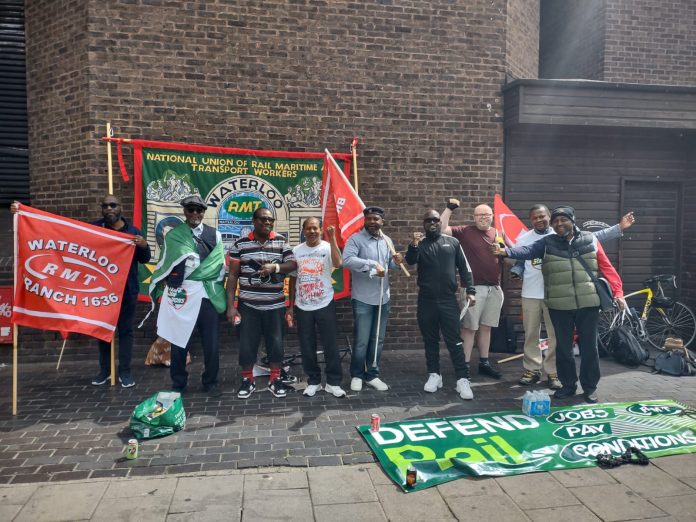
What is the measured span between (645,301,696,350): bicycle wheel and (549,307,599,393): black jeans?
303 cm

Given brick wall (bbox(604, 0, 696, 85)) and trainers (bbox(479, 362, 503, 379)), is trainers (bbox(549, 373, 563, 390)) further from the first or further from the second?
brick wall (bbox(604, 0, 696, 85))

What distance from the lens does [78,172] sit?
7.13 metres

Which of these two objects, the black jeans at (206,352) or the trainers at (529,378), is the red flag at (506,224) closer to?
the trainers at (529,378)

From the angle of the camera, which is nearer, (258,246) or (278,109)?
(258,246)

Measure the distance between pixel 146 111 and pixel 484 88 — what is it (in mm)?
4797

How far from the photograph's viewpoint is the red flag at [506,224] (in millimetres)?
6754

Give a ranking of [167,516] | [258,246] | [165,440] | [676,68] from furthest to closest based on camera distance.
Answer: [676,68] < [258,246] < [165,440] < [167,516]

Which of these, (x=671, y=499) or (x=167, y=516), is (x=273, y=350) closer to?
(x=167, y=516)

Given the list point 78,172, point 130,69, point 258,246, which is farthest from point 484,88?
point 78,172

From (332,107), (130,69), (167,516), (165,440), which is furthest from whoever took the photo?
(332,107)

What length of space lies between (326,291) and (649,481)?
3.27m

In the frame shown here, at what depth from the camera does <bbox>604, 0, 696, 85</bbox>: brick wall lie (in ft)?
28.6

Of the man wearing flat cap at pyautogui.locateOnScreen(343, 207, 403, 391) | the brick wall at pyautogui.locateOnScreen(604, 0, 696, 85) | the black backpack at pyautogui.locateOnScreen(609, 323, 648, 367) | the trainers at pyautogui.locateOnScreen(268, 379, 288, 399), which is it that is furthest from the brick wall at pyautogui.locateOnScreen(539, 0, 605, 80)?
the trainers at pyautogui.locateOnScreen(268, 379, 288, 399)

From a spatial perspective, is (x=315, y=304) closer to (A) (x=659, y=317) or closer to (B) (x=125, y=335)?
→ (B) (x=125, y=335)
